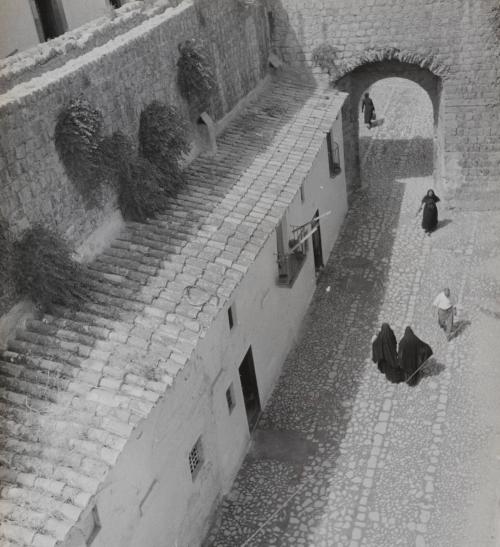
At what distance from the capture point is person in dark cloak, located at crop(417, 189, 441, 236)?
1653 cm

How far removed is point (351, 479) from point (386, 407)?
1700mm

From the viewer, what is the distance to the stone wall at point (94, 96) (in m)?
8.02

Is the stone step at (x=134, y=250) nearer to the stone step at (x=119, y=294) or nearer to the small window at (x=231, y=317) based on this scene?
the stone step at (x=119, y=294)

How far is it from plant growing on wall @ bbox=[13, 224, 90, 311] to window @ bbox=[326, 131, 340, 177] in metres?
9.15

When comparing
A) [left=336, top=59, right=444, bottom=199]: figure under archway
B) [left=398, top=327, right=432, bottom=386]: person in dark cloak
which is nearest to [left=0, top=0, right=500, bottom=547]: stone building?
[left=336, top=59, right=444, bottom=199]: figure under archway

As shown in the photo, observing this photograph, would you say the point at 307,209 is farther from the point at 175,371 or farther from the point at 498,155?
the point at 175,371

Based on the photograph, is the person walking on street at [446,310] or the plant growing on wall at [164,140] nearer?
the plant growing on wall at [164,140]

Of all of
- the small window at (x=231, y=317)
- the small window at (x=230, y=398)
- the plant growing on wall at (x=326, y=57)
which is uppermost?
the plant growing on wall at (x=326, y=57)

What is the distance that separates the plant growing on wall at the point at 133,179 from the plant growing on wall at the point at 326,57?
757 centimetres

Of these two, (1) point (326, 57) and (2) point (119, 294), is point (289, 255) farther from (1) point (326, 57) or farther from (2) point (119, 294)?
(1) point (326, 57)

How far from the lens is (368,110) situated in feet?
73.7

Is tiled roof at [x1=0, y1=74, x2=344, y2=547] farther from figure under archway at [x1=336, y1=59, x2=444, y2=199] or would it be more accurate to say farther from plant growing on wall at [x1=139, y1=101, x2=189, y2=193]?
figure under archway at [x1=336, y1=59, x2=444, y2=199]

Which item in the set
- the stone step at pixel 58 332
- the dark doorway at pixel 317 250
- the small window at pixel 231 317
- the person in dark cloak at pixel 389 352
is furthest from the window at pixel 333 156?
the stone step at pixel 58 332

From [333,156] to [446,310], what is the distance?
5385 millimetres
